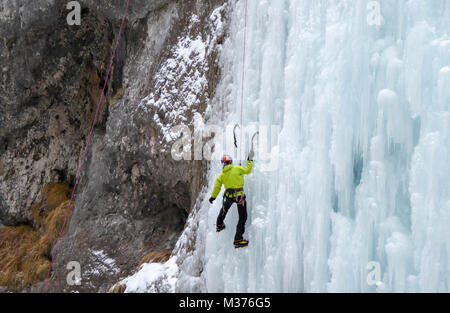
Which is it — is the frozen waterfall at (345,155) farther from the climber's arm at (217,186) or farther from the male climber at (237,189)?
the climber's arm at (217,186)

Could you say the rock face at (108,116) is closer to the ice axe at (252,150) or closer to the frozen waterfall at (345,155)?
the ice axe at (252,150)

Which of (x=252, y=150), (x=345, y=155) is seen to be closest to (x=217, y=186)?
(x=252, y=150)

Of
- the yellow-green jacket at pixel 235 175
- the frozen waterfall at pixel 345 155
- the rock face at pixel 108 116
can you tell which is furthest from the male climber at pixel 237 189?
the rock face at pixel 108 116

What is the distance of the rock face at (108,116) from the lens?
30.7 ft

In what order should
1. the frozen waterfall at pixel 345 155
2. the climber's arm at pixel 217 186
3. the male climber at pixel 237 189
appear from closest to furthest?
the frozen waterfall at pixel 345 155 < the male climber at pixel 237 189 < the climber's arm at pixel 217 186

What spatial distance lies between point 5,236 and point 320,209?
1017 cm

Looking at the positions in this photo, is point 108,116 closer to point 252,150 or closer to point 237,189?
point 252,150

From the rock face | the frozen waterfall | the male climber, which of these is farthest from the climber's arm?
the rock face

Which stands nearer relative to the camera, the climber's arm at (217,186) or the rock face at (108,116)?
the climber's arm at (217,186)

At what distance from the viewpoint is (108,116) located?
38.4 feet

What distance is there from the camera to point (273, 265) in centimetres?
645

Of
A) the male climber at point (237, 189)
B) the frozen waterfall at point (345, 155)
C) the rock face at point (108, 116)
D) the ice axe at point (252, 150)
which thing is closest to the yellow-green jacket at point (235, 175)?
the male climber at point (237, 189)

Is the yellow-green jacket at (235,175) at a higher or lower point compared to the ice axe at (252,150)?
lower

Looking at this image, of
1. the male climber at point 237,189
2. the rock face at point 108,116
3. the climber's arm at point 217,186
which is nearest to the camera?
the male climber at point 237,189
